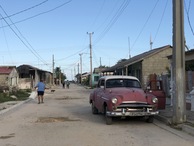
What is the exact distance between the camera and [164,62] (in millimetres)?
39594

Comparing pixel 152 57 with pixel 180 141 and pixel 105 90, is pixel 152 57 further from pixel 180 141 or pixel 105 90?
pixel 180 141

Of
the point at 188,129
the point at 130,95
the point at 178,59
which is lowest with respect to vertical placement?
the point at 188,129

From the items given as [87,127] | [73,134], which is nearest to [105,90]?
[87,127]

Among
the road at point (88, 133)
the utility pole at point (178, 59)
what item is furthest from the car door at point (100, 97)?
the utility pole at point (178, 59)

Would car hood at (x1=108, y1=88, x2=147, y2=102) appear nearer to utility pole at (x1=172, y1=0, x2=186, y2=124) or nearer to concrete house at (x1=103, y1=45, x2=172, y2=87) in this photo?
utility pole at (x1=172, y1=0, x2=186, y2=124)

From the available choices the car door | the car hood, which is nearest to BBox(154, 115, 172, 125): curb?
the car hood

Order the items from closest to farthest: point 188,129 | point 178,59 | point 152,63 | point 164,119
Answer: point 188,129 → point 178,59 → point 164,119 → point 152,63

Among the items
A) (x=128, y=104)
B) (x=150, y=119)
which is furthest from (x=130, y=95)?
(x=150, y=119)

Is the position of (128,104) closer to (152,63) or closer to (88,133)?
(88,133)

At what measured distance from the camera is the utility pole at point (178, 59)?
41.9 feet

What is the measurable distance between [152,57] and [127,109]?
2662 centimetres

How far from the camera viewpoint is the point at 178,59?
42.4 ft

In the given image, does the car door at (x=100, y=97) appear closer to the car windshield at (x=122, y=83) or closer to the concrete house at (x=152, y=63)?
the car windshield at (x=122, y=83)

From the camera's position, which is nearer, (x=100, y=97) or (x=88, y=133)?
(x=88, y=133)
